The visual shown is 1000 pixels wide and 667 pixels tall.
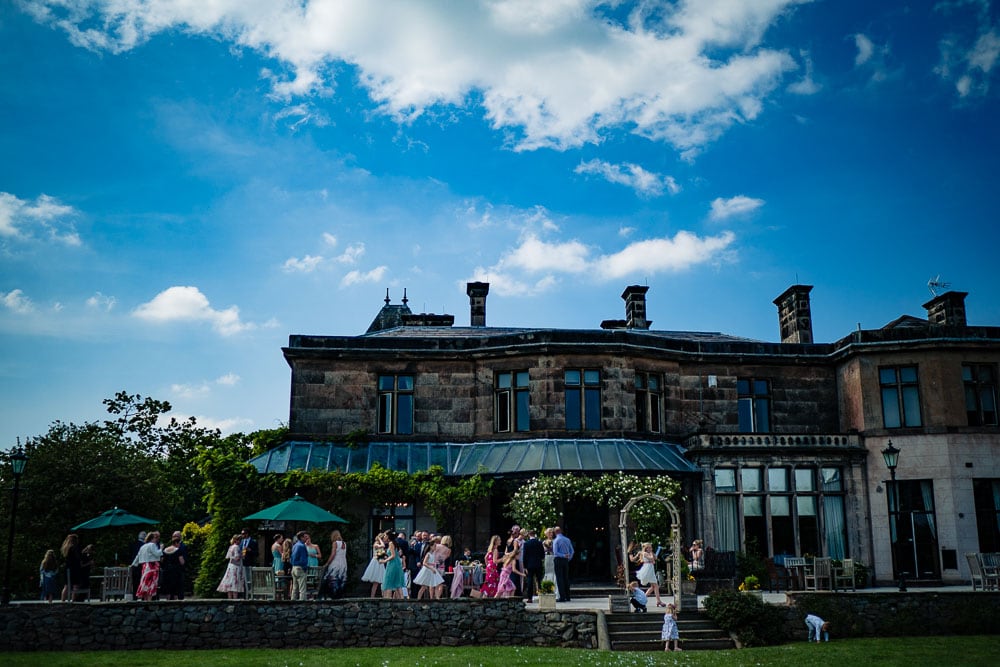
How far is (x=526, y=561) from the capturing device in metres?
19.5

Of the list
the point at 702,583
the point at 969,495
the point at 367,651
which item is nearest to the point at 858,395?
the point at 969,495

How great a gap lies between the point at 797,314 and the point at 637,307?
5.80 m

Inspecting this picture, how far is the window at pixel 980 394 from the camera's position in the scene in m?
24.5

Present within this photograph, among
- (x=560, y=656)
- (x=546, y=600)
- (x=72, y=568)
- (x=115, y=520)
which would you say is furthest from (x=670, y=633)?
(x=115, y=520)

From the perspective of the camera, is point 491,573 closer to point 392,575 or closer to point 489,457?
point 392,575

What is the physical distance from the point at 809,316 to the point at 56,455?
2664cm

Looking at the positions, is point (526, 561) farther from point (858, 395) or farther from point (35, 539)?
point (35, 539)

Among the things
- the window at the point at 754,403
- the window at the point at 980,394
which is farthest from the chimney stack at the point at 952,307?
the window at the point at 754,403

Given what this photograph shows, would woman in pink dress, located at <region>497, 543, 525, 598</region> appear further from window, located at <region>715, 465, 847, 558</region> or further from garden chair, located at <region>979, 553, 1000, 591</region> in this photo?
garden chair, located at <region>979, 553, 1000, 591</region>

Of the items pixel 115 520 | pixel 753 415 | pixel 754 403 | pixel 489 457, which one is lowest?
pixel 115 520

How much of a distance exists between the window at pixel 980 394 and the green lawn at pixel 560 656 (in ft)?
30.0

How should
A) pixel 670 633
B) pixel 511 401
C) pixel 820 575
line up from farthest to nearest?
pixel 511 401
pixel 820 575
pixel 670 633

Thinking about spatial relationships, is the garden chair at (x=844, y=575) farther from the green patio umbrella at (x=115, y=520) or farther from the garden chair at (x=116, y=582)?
the green patio umbrella at (x=115, y=520)

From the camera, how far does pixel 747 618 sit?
55.5ft
